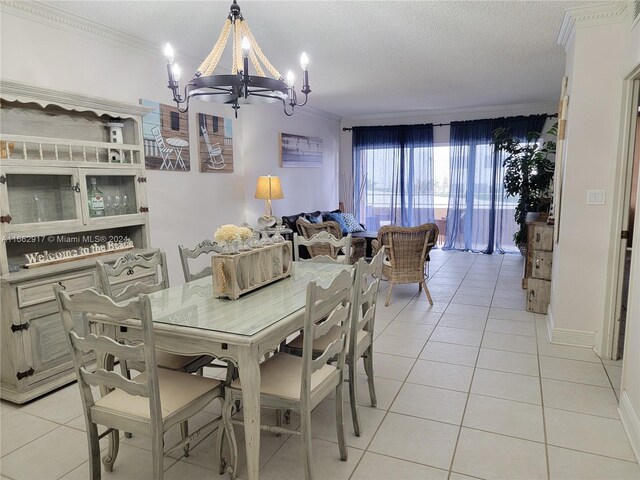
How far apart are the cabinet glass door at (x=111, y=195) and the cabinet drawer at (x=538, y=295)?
12.3 feet

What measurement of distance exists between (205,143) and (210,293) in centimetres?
258

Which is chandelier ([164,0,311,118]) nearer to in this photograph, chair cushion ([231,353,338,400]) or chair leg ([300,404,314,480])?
chair cushion ([231,353,338,400])

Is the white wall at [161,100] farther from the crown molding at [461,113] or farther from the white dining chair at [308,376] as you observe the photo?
the white dining chair at [308,376]

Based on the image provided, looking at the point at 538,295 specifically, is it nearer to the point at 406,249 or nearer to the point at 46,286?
the point at 406,249

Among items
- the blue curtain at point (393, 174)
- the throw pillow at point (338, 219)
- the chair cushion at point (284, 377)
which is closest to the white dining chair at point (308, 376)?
the chair cushion at point (284, 377)

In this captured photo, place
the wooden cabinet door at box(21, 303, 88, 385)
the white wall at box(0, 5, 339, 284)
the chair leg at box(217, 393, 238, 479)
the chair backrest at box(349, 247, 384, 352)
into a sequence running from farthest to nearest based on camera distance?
the white wall at box(0, 5, 339, 284) → the wooden cabinet door at box(21, 303, 88, 385) → the chair backrest at box(349, 247, 384, 352) → the chair leg at box(217, 393, 238, 479)

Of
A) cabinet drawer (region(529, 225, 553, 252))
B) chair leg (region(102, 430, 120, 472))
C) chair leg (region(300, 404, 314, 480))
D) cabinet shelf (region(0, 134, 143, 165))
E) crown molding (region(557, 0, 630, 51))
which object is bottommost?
chair leg (region(102, 430, 120, 472))

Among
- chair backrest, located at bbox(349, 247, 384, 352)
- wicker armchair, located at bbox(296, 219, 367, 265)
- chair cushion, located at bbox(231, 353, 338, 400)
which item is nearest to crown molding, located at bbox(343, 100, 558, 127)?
wicker armchair, located at bbox(296, 219, 367, 265)

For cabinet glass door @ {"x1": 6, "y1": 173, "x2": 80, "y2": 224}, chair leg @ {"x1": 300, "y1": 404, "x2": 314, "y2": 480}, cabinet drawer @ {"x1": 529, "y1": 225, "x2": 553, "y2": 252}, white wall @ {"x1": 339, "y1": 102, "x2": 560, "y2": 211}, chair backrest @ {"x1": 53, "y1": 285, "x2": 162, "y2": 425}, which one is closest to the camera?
chair backrest @ {"x1": 53, "y1": 285, "x2": 162, "y2": 425}

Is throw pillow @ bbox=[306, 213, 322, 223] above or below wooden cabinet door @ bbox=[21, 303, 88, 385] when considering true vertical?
above

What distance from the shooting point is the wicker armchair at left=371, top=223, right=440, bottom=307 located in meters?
4.53

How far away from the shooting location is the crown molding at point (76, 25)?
9.34ft

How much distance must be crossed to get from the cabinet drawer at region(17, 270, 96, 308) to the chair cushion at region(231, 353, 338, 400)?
140 cm

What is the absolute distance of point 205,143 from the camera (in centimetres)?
447
